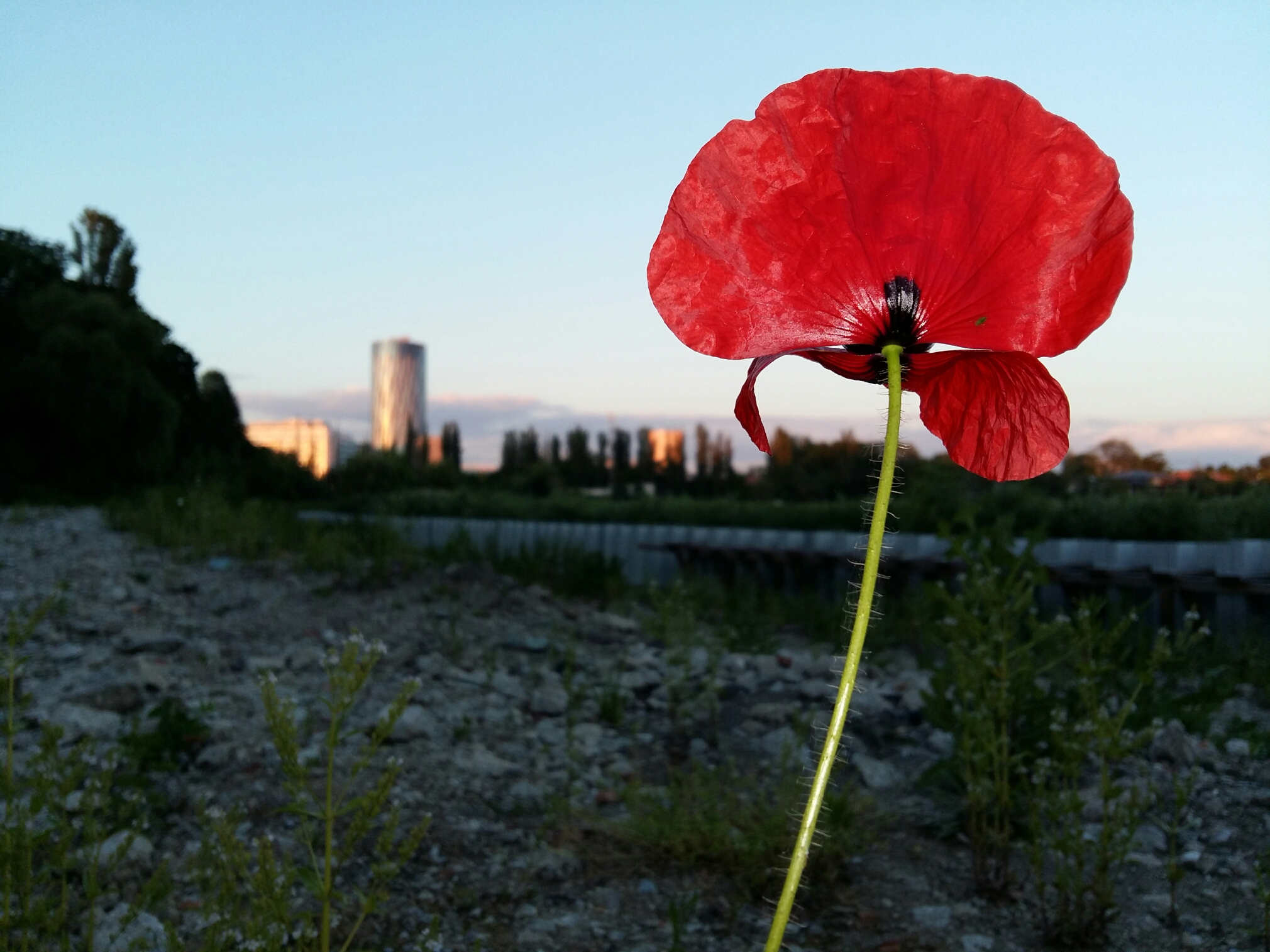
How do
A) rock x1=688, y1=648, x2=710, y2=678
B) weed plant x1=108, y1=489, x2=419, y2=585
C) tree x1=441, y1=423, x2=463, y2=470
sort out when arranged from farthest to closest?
1. tree x1=441, y1=423, x2=463, y2=470
2. weed plant x1=108, y1=489, x2=419, y2=585
3. rock x1=688, y1=648, x2=710, y2=678

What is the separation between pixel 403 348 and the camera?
7225cm

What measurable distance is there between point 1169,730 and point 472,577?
173 inches

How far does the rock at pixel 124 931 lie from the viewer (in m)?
2.09

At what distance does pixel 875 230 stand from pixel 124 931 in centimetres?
209

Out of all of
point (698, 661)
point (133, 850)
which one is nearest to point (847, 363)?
point (133, 850)

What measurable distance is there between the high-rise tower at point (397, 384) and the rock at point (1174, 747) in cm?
6887

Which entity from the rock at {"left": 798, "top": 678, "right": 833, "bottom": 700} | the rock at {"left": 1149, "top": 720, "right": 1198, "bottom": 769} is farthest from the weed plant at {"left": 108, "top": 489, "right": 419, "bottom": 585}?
the rock at {"left": 1149, "top": 720, "right": 1198, "bottom": 769}

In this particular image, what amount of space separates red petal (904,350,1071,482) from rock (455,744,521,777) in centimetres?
287

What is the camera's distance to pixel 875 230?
2.32 feet

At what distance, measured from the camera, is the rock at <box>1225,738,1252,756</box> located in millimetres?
3453

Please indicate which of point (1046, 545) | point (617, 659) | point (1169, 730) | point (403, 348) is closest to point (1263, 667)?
point (1169, 730)

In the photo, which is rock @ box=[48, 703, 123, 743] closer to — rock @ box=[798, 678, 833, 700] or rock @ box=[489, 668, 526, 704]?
rock @ box=[489, 668, 526, 704]

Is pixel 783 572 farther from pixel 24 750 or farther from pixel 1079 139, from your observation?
pixel 1079 139

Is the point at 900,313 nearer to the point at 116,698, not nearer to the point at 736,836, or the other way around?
the point at 736,836
